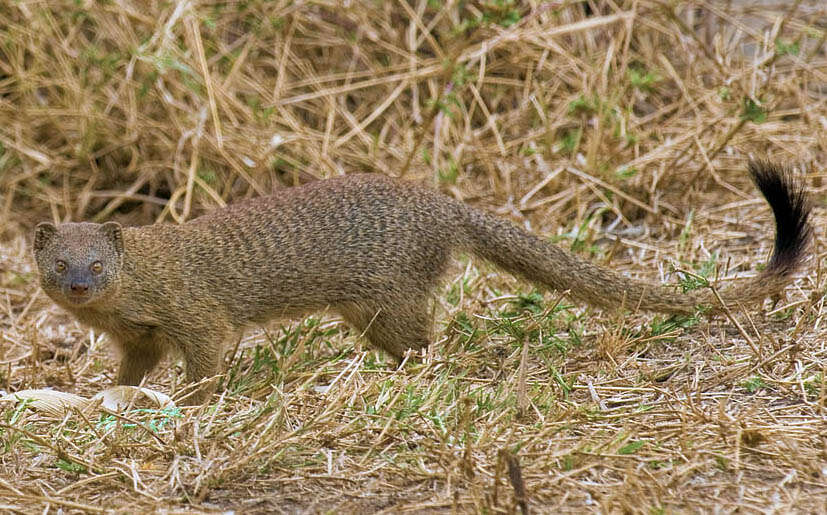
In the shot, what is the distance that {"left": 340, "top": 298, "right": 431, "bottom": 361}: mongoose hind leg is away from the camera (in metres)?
3.76

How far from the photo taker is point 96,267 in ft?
11.2

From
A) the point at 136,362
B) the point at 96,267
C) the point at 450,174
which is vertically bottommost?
the point at 136,362

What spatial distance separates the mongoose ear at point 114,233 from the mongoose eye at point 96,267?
0.12 meters

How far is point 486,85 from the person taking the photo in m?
5.95

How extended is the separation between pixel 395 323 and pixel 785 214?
144 cm

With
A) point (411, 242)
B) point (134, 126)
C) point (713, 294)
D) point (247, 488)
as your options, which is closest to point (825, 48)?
point (713, 294)

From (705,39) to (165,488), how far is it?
4630mm

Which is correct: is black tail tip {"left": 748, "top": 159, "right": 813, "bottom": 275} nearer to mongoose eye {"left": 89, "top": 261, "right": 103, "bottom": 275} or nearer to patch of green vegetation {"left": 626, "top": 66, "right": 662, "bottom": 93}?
patch of green vegetation {"left": 626, "top": 66, "right": 662, "bottom": 93}

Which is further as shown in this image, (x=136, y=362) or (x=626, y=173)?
(x=626, y=173)

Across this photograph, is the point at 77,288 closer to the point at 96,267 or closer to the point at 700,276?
the point at 96,267

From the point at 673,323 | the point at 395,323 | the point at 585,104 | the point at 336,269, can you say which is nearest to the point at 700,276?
the point at 673,323

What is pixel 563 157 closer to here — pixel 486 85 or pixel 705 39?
pixel 486 85

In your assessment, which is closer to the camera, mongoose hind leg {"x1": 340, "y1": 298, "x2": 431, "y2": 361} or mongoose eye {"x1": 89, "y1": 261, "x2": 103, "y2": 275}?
mongoose eye {"x1": 89, "y1": 261, "x2": 103, "y2": 275}

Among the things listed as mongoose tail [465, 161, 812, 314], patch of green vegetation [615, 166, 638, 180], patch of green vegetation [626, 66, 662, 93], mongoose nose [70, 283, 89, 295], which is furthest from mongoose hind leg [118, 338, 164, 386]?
patch of green vegetation [626, 66, 662, 93]
